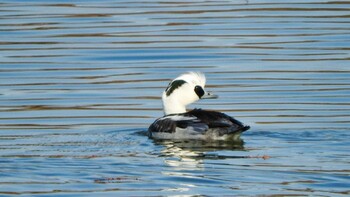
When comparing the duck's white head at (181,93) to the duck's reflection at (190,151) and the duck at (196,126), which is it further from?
the duck's reflection at (190,151)

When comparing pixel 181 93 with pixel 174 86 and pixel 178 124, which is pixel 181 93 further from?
pixel 178 124

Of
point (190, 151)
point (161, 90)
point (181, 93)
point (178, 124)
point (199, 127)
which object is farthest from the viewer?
point (161, 90)

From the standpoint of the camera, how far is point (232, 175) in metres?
12.7

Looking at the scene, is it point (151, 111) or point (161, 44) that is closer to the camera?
point (151, 111)

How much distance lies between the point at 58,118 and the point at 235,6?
847cm

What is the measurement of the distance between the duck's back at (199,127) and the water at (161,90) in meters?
0.22

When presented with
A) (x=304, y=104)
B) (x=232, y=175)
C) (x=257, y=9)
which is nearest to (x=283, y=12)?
(x=257, y=9)

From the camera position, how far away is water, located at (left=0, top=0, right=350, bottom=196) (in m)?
12.6

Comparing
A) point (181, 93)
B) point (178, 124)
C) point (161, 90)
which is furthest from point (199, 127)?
point (161, 90)

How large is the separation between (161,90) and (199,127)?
3.54 meters

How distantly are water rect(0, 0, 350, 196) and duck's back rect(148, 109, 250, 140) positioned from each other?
8.8 inches

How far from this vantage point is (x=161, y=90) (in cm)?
1888

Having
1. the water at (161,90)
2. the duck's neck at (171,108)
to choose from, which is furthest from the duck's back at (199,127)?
the duck's neck at (171,108)

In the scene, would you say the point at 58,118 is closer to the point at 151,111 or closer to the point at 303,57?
the point at 151,111
